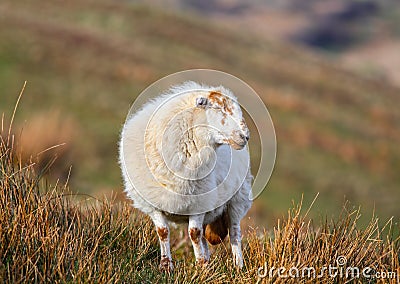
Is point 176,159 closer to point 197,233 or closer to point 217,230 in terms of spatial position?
point 197,233

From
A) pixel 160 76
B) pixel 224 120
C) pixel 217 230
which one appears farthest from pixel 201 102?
pixel 160 76

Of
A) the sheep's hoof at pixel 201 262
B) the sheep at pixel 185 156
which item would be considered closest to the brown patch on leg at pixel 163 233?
the sheep at pixel 185 156

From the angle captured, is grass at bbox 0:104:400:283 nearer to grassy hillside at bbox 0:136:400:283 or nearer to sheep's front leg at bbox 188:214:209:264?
grassy hillside at bbox 0:136:400:283

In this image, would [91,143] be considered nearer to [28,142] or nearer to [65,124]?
[65,124]

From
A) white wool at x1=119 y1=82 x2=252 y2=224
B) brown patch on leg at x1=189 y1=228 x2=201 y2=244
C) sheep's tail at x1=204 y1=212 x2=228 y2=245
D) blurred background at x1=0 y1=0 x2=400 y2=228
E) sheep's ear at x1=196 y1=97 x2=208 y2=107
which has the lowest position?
brown patch on leg at x1=189 y1=228 x2=201 y2=244

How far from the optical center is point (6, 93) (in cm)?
2394

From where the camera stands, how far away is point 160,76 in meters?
31.0

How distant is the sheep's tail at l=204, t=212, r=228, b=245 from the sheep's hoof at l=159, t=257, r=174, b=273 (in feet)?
2.92

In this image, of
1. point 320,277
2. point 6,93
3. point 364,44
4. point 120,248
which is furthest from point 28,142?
point 364,44

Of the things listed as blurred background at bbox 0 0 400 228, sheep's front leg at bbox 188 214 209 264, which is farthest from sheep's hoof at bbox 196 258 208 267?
blurred background at bbox 0 0 400 228

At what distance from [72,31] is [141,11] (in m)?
13.2

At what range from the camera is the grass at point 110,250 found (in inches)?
192

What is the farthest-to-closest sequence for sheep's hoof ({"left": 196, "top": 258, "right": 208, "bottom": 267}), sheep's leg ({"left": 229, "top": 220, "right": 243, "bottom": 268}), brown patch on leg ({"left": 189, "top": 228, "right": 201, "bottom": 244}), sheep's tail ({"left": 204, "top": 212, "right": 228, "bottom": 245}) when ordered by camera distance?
1. sheep's tail ({"left": 204, "top": 212, "right": 228, "bottom": 245})
2. sheep's leg ({"left": 229, "top": 220, "right": 243, "bottom": 268})
3. brown patch on leg ({"left": 189, "top": 228, "right": 201, "bottom": 244})
4. sheep's hoof ({"left": 196, "top": 258, "right": 208, "bottom": 267})

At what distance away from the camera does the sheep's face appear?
545 centimetres
